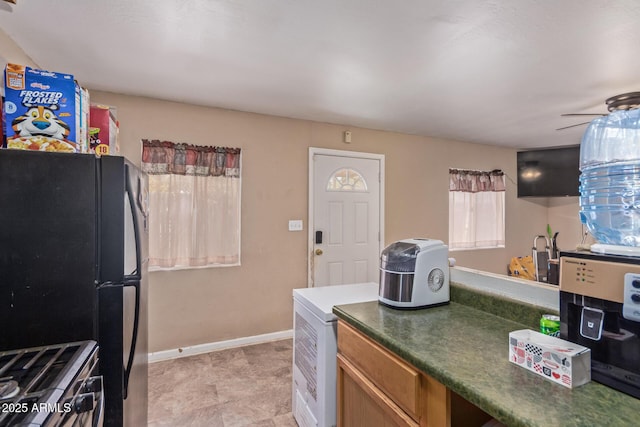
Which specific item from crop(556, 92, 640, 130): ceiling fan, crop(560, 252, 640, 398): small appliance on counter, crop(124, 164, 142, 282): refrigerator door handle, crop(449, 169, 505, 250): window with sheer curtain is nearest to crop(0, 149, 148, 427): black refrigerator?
crop(124, 164, 142, 282): refrigerator door handle

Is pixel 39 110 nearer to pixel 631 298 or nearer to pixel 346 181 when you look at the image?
pixel 631 298

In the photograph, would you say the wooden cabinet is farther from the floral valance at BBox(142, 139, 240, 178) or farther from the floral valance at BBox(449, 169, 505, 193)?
the floral valance at BBox(449, 169, 505, 193)

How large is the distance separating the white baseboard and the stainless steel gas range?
6.49 ft

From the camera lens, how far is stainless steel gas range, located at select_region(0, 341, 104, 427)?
2.28ft

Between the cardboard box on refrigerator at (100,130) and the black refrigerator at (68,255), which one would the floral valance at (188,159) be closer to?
the cardboard box on refrigerator at (100,130)

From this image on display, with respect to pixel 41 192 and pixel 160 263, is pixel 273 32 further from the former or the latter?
pixel 160 263

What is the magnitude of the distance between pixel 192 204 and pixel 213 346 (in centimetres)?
141

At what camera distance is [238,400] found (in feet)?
7.40

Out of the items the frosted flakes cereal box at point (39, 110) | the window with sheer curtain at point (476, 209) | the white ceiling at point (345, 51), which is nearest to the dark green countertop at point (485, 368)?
the frosted flakes cereal box at point (39, 110)

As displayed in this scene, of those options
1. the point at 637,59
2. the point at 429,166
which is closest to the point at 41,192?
the point at 637,59

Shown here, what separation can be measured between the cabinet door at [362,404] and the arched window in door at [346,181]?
2.40 metres

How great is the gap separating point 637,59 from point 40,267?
143 inches

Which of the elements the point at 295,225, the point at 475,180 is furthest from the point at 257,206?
the point at 475,180

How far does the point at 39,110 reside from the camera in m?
1.23
